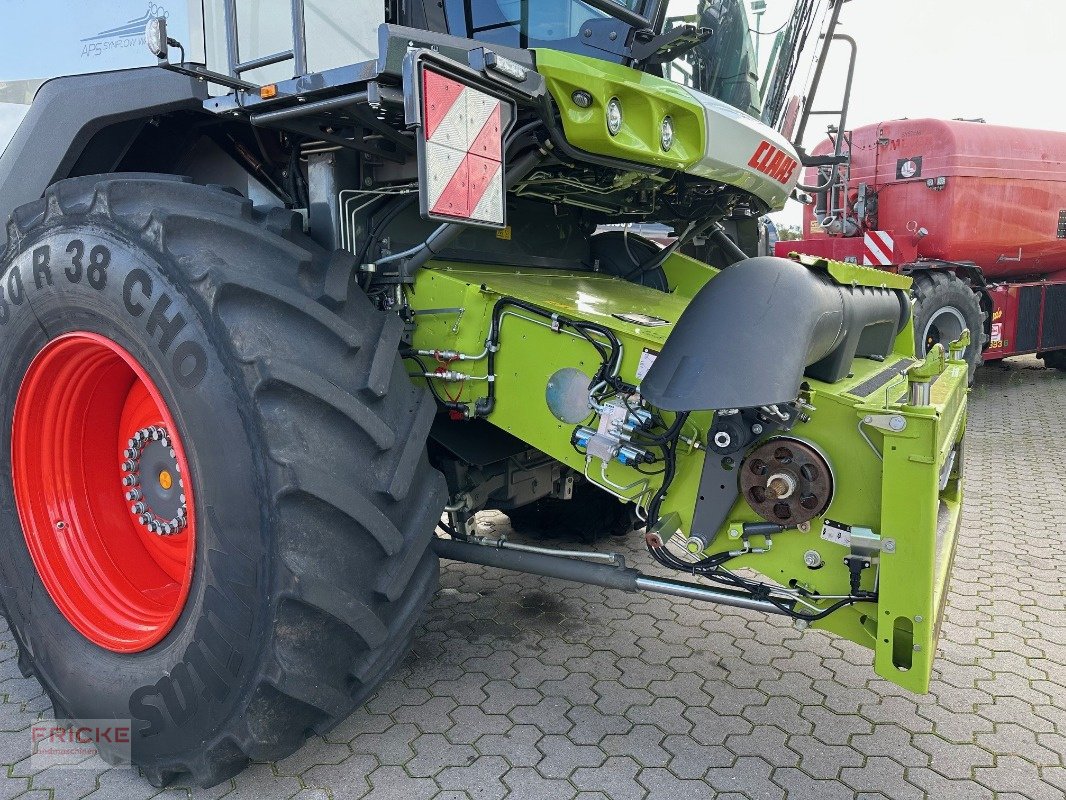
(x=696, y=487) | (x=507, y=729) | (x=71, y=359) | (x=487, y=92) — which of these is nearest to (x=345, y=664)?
(x=507, y=729)

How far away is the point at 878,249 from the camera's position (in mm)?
8727

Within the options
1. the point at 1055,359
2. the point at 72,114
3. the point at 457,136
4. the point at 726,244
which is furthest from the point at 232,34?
the point at 1055,359

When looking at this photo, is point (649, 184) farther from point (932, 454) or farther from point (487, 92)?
point (932, 454)

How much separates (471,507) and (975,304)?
7284 mm

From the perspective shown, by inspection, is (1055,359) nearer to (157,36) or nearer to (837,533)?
(837,533)

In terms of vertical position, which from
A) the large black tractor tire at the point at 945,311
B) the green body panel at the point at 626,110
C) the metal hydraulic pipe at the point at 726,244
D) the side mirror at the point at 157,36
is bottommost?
the large black tractor tire at the point at 945,311

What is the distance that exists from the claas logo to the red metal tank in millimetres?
5992

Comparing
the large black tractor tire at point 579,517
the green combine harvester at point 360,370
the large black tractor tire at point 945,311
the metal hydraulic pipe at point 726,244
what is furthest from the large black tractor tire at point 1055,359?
the green combine harvester at point 360,370

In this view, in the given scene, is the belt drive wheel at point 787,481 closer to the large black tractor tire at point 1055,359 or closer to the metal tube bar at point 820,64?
the metal tube bar at point 820,64

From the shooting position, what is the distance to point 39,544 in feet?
8.22

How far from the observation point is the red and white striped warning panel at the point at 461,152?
1.82m

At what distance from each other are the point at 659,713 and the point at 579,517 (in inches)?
58.8

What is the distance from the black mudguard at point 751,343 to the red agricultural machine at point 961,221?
631 cm

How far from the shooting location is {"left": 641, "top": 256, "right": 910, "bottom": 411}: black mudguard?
1.91m
